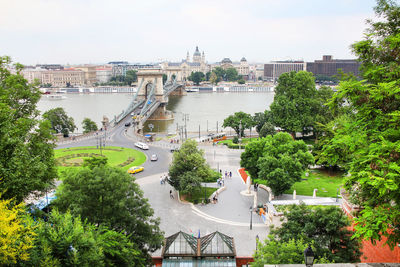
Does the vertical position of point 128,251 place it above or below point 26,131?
below

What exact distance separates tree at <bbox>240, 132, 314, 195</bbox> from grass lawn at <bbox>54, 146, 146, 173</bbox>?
16.8 m

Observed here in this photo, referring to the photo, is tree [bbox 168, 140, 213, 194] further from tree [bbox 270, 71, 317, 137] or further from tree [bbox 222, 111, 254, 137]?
tree [bbox 222, 111, 254, 137]

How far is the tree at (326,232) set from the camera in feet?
53.1

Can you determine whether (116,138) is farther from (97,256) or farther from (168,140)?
(97,256)

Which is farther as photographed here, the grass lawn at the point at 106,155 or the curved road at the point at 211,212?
the grass lawn at the point at 106,155

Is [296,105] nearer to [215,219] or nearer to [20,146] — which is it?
[215,219]

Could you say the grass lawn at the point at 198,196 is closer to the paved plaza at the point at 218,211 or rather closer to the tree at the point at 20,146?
the paved plaza at the point at 218,211

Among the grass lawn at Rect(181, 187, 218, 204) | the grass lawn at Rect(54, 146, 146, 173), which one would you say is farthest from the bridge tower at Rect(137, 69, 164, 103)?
the grass lawn at Rect(181, 187, 218, 204)

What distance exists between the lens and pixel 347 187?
13.8 metres

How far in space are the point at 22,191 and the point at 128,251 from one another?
20.3 ft

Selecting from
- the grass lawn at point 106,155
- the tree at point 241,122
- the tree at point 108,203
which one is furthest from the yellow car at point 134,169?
the tree at point 241,122

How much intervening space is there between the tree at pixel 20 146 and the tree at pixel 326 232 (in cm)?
1286

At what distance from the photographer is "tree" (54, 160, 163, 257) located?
17812mm

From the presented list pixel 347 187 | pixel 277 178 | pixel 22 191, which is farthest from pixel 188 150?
pixel 347 187
